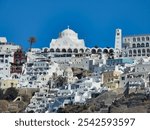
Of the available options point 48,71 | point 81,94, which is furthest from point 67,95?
point 48,71

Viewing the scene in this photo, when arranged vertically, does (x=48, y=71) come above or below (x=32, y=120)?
above

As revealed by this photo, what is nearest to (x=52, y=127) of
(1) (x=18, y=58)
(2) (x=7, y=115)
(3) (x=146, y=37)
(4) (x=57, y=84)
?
(2) (x=7, y=115)

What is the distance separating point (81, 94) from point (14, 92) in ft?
5.06

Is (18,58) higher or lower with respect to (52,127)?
higher

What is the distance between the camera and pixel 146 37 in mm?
14594

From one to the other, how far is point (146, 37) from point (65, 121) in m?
11.3

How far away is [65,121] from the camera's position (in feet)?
11.3

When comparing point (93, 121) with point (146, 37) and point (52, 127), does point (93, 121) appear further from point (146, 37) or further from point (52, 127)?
point (146, 37)

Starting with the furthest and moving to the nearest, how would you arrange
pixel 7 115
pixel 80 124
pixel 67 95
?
pixel 67 95, pixel 7 115, pixel 80 124

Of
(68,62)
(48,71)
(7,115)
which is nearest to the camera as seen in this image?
(7,115)

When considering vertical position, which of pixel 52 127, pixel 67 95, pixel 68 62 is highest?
pixel 68 62

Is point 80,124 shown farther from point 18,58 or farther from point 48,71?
point 18,58

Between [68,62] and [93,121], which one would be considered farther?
[68,62]

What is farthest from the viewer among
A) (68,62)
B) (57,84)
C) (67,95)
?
(68,62)
